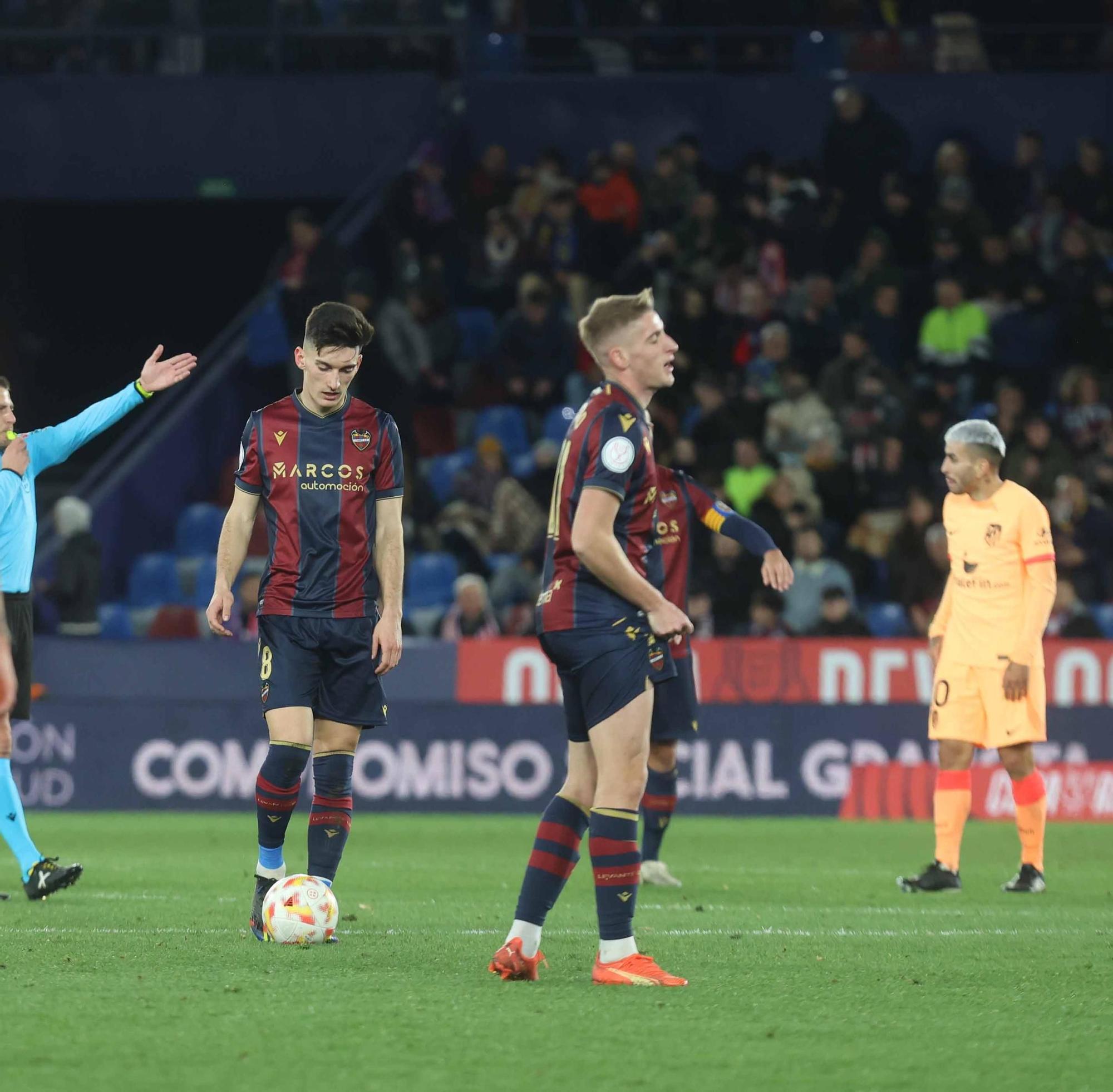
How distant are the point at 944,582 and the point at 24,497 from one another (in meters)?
10.0

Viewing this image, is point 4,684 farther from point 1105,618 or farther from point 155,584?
point 155,584

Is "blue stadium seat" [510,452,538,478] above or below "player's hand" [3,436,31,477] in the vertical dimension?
above

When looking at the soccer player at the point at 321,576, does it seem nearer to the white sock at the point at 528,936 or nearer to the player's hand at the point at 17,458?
the white sock at the point at 528,936

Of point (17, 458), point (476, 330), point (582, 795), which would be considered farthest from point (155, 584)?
point (582, 795)

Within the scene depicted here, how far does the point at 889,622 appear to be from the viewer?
56.8 ft

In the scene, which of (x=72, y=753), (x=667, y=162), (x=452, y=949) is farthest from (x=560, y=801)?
(x=667, y=162)

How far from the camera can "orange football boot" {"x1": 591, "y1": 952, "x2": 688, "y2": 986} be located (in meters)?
6.27

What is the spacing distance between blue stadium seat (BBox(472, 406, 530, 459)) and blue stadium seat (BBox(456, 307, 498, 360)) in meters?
1.47

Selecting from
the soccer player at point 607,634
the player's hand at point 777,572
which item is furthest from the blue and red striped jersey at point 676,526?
the soccer player at point 607,634

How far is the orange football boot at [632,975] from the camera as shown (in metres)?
6.27

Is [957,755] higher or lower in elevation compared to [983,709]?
lower

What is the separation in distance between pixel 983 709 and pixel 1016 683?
0.38 m

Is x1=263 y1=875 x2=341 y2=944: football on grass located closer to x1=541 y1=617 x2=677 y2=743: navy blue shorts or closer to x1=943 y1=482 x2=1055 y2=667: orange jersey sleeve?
x1=541 y1=617 x2=677 y2=743: navy blue shorts

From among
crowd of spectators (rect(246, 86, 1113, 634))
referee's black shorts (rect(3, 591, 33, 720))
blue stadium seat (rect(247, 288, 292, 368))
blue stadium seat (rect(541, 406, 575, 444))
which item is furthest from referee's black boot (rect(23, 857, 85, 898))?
blue stadium seat (rect(247, 288, 292, 368))
